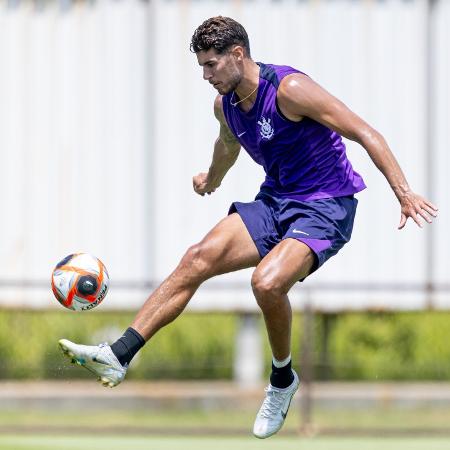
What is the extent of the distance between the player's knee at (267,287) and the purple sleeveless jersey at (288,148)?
0.65m

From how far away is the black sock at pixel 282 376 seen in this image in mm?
8688

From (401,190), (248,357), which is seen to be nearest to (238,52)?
(401,190)

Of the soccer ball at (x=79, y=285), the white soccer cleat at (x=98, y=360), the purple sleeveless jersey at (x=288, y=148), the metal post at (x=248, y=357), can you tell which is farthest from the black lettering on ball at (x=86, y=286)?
the metal post at (x=248, y=357)

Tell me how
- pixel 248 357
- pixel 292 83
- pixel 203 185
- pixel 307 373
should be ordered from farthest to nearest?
pixel 248 357
pixel 307 373
pixel 203 185
pixel 292 83

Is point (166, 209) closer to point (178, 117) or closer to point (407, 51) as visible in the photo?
point (178, 117)

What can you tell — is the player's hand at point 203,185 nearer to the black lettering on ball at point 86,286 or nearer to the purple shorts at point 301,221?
the purple shorts at point 301,221

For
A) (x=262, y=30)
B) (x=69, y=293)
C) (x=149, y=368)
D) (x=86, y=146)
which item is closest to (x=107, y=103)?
(x=86, y=146)

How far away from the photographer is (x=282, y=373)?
28.6 ft

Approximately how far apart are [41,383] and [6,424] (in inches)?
50.4

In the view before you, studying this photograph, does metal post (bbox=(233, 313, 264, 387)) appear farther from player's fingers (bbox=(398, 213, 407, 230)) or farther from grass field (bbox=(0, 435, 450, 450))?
player's fingers (bbox=(398, 213, 407, 230))

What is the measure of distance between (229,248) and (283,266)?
382 mm

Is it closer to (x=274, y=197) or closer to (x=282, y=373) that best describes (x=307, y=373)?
(x=282, y=373)

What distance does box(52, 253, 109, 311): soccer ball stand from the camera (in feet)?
26.8

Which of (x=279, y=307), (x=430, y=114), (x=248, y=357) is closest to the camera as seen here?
(x=279, y=307)
